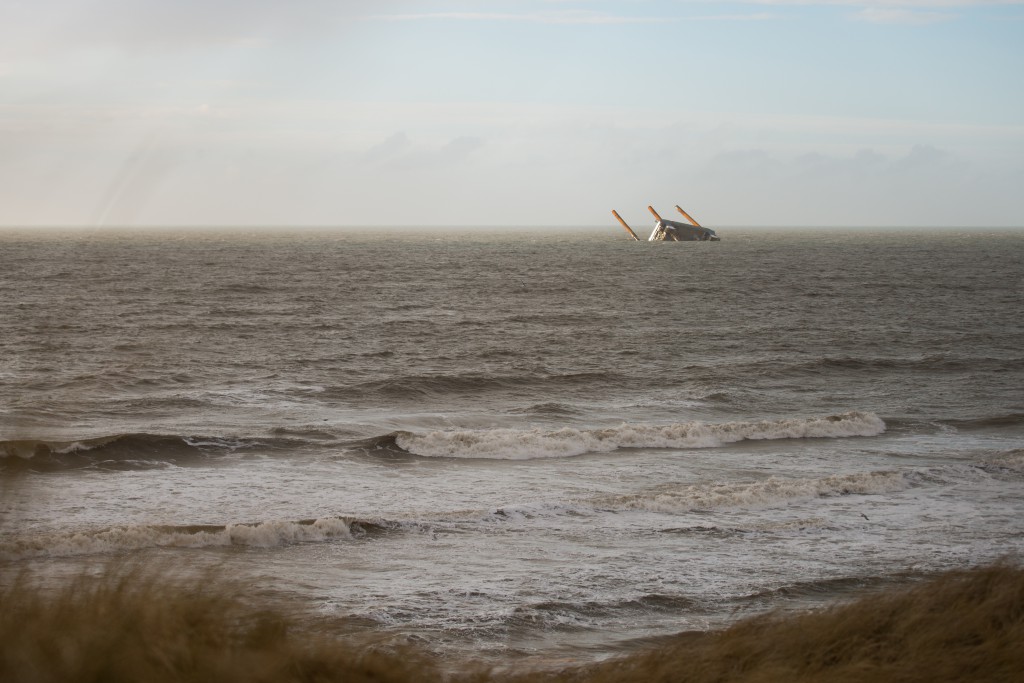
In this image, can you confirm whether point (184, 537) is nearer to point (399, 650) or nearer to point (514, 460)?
point (399, 650)

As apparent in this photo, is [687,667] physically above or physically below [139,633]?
below

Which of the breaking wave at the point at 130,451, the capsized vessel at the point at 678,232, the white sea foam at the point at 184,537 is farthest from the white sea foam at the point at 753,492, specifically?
the capsized vessel at the point at 678,232

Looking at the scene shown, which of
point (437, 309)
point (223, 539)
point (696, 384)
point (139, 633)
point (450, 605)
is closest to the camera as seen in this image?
point (139, 633)

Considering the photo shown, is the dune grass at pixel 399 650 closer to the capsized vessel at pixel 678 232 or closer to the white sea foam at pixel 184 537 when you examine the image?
Answer: the white sea foam at pixel 184 537

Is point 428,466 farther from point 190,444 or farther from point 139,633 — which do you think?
point 139,633

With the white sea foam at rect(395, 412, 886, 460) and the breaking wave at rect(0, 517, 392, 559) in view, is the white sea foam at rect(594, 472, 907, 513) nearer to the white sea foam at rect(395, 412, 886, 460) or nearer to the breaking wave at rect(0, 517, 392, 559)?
the white sea foam at rect(395, 412, 886, 460)

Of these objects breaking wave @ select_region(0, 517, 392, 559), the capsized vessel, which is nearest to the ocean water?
breaking wave @ select_region(0, 517, 392, 559)

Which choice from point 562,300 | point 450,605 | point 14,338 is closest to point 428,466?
point 450,605

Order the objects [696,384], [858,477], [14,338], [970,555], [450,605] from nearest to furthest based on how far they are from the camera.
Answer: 1. [450,605]
2. [970,555]
3. [858,477]
4. [696,384]
5. [14,338]

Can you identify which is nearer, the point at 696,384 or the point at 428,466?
the point at 428,466
